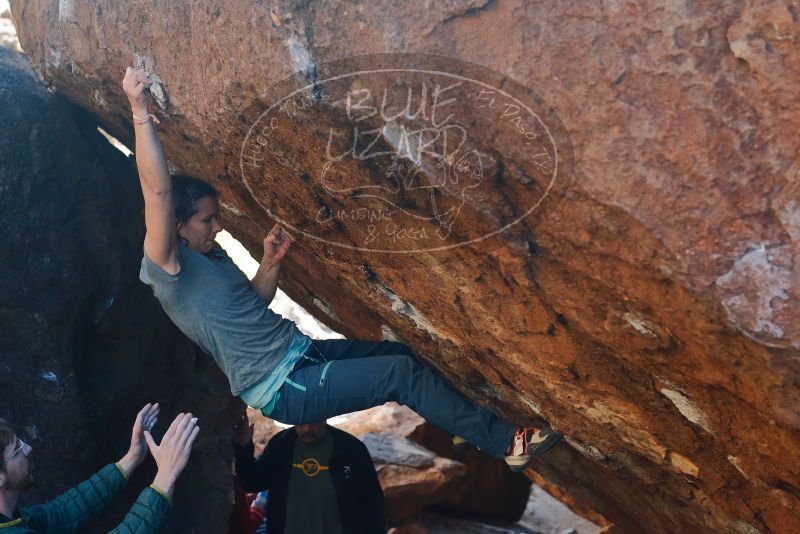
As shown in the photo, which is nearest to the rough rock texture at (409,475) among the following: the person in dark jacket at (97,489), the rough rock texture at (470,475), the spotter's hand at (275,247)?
the rough rock texture at (470,475)

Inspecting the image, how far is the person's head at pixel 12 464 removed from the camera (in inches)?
99.5

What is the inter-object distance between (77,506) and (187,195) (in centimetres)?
132

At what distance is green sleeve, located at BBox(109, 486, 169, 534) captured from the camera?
267 cm

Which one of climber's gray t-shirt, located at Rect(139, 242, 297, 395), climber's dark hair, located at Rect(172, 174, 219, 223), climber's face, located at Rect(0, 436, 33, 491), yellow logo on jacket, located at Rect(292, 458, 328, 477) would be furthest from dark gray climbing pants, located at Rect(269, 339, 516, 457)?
yellow logo on jacket, located at Rect(292, 458, 328, 477)

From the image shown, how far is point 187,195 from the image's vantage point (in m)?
3.39

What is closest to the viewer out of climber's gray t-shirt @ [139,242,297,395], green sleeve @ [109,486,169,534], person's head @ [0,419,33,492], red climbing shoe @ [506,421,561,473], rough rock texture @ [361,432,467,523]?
person's head @ [0,419,33,492]

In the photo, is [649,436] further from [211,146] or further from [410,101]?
[211,146]

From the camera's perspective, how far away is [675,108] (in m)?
2.16

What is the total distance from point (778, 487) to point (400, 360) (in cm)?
153

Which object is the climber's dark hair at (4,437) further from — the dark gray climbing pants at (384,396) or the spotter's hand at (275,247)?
the spotter's hand at (275,247)

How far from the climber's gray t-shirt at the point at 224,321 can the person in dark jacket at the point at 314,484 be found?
1.26 m

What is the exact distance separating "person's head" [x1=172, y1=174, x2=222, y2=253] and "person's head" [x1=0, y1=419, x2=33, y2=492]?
3.67 ft

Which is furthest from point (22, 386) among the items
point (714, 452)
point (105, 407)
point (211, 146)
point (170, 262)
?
point (714, 452)

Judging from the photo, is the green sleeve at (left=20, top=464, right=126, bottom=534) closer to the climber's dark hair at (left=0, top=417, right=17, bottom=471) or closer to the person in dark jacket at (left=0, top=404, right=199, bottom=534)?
the person in dark jacket at (left=0, top=404, right=199, bottom=534)
